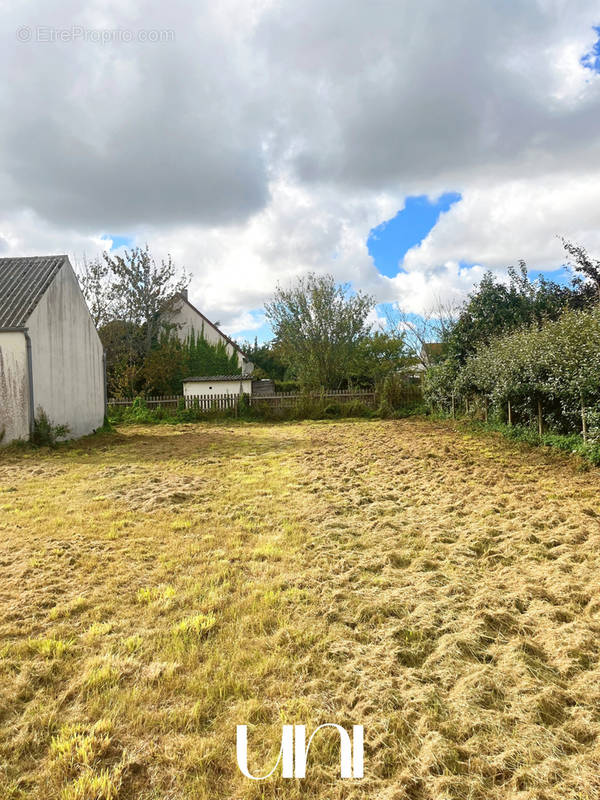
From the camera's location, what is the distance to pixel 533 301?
18906mm

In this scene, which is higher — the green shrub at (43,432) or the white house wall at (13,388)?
the white house wall at (13,388)

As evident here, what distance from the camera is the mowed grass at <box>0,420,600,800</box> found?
2.05 meters

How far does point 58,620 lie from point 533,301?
65.0ft

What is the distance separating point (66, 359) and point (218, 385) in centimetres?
835

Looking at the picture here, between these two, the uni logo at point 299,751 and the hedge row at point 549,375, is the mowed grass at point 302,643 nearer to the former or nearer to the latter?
the uni logo at point 299,751

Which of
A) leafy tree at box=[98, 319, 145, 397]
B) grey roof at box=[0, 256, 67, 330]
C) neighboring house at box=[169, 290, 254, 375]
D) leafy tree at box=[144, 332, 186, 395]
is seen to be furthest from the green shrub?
neighboring house at box=[169, 290, 254, 375]

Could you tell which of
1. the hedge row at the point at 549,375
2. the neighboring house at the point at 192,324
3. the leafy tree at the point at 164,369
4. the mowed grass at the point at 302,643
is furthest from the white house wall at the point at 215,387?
the mowed grass at the point at 302,643

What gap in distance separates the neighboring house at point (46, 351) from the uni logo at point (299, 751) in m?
12.1

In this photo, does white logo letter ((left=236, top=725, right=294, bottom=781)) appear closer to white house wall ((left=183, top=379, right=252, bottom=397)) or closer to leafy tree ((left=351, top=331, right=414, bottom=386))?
white house wall ((left=183, top=379, right=252, bottom=397))

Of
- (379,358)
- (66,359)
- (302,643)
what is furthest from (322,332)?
(302,643)

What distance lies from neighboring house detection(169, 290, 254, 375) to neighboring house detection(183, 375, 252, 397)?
288 inches

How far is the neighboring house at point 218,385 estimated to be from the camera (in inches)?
856

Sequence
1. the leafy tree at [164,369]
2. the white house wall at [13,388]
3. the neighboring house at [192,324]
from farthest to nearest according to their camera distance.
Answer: the neighboring house at [192,324] < the leafy tree at [164,369] < the white house wall at [13,388]

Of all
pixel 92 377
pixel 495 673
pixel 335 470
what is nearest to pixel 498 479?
pixel 335 470
